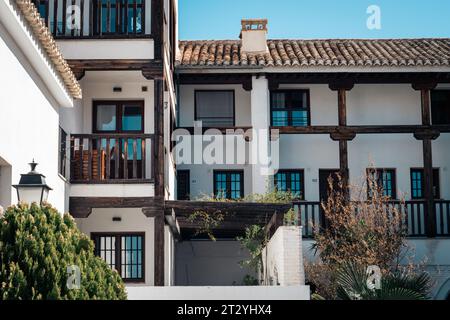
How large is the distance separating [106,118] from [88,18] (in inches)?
127

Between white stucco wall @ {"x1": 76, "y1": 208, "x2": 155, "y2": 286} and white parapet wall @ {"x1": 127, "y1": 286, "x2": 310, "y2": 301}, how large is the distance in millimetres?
3118

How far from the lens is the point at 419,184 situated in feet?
82.9

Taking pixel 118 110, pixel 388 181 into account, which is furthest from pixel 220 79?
pixel 388 181

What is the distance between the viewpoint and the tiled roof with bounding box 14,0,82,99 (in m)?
12.9

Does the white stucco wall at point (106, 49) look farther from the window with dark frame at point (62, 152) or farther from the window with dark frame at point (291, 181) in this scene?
the window with dark frame at point (291, 181)

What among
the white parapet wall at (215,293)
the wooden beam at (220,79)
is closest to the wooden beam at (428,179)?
the wooden beam at (220,79)

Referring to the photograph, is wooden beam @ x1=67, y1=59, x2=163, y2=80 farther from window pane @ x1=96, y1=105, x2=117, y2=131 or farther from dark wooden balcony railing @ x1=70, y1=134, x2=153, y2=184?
window pane @ x1=96, y1=105, x2=117, y2=131

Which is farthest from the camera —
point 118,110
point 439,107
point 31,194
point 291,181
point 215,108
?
point 439,107

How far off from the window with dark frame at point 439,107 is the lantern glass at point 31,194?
1670 cm

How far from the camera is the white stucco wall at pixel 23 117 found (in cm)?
1308

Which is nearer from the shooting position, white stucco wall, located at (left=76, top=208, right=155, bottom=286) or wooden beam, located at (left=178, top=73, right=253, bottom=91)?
white stucco wall, located at (left=76, top=208, right=155, bottom=286)

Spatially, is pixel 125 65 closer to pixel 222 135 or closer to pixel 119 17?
pixel 119 17

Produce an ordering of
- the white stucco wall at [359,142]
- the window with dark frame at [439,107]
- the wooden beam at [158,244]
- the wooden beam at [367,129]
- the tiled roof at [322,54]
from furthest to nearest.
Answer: the window with dark frame at [439,107]
the white stucco wall at [359,142]
the wooden beam at [367,129]
the tiled roof at [322,54]
the wooden beam at [158,244]

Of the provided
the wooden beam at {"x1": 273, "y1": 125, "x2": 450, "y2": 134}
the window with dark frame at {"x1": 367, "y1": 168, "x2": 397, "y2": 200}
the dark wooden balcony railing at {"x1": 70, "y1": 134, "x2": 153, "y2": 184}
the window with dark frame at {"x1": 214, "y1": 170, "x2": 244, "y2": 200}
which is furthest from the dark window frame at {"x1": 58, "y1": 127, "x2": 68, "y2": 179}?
the window with dark frame at {"x1": 367, "y1": 168, "x2": 397, "y2": 200}
